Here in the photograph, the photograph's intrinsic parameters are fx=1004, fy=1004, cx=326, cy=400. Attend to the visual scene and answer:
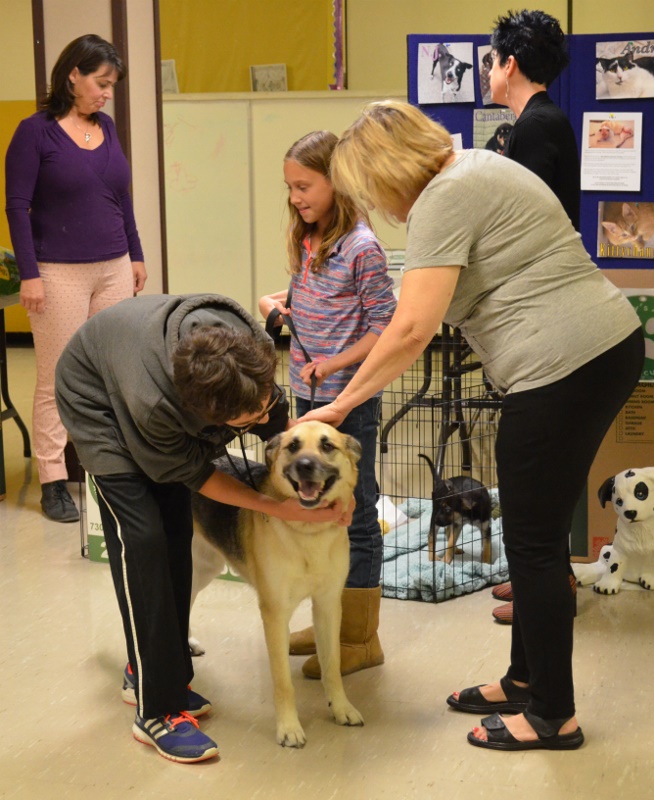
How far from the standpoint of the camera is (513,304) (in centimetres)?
212

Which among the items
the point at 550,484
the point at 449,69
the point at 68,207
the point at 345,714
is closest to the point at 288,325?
the point at 550,484

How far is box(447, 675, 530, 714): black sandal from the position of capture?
252cm

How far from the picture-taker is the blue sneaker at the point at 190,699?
2529 mm

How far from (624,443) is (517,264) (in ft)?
5.51

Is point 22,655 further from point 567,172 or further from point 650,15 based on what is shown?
point 650,15

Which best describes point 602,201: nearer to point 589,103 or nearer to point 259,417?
point 589,103

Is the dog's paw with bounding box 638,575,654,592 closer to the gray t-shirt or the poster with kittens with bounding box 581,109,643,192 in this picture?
the poster with kittens with bounding box 581,109,643,192

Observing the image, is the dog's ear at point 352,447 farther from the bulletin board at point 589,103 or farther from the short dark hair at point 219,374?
the bulletin board at point 589,103

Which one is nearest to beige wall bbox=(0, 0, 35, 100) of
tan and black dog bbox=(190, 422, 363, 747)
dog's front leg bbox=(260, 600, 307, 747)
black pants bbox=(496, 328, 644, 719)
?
tan and black dog bbox=(190, 422, 363, 747)

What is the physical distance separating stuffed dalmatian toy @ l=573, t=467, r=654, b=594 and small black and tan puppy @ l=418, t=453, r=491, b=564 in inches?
14.2

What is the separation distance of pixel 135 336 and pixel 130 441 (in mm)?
229

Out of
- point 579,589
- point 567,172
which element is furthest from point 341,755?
point 567,172

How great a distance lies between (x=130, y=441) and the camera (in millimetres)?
2189

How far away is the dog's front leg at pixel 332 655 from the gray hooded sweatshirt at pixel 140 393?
1.60ft
